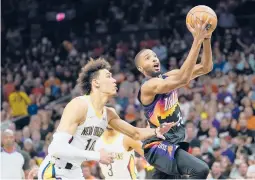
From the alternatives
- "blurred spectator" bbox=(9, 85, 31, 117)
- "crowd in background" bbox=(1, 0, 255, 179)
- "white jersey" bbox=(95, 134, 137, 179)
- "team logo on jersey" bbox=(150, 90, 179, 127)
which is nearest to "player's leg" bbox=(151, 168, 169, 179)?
"white jersey" bbox=(95, 134, 137, 179)

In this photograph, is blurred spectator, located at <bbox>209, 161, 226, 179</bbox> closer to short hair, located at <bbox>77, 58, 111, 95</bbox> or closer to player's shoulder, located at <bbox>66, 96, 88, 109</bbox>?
short hair, located at <bbox>77, 58, 111, 95</bbox>

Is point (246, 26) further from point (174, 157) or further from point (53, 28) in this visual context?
point (174, 157)

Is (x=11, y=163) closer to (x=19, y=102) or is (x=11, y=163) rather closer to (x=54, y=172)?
(x=54, y=172)

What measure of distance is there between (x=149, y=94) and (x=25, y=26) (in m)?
13.8

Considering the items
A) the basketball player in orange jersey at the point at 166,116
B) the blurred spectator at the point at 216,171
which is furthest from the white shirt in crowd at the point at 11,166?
the basketball player in orange jersey at the point at 166,116

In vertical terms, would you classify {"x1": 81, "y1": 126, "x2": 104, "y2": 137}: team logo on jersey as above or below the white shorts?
above

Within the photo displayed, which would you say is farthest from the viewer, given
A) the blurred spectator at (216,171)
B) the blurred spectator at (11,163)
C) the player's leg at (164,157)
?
the blurred spectator at (216,171)

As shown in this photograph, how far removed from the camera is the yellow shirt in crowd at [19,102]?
16.5 m

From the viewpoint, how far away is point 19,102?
16.6m

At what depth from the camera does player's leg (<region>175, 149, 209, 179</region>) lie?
7.69 meters

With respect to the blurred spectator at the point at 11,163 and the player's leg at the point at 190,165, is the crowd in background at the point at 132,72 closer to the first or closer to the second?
the blurred spectator at the point at 11,163

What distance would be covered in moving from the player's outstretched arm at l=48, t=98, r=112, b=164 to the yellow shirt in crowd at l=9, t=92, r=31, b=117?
9529 mm

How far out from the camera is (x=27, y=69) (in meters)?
19.1

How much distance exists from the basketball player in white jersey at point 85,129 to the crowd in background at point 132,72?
2.42 m
